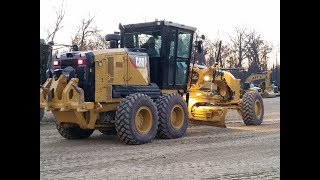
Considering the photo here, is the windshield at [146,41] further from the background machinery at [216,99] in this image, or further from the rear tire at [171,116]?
the background machinery at [216,99]

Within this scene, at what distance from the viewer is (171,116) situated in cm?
1024

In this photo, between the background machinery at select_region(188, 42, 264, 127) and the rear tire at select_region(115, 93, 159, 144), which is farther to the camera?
the background machinery at select_region(188, 42, 264, 127)

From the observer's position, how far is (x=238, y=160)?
7207mm

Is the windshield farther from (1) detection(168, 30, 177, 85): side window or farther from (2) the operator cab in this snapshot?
(1) detection(168, 30, 177, 85): side window

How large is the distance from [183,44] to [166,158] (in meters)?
4.40

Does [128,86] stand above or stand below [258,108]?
above

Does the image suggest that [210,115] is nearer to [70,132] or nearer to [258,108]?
[258,108]

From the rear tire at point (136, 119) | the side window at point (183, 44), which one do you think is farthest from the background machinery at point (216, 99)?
the rear tire at point (136, 119)

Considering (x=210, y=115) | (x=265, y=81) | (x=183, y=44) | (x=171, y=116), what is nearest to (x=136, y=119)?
(x=171, y=116)

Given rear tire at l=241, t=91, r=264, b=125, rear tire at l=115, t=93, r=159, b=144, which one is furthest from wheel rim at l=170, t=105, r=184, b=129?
rear tire at l=241, t=91, r=264, b=125

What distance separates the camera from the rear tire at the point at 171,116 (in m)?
9.83

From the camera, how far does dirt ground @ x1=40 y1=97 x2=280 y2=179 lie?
610cm
